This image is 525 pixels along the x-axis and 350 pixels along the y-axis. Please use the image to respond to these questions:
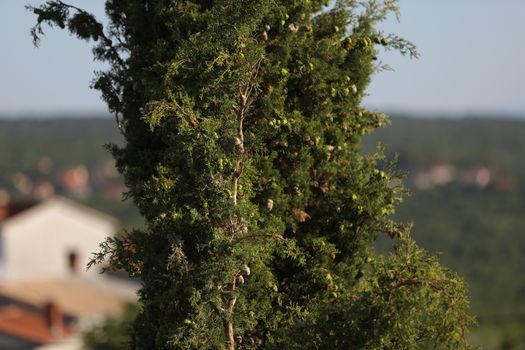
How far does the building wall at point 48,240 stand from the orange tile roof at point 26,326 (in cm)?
1167

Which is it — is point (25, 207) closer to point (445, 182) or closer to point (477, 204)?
point (477, 204)

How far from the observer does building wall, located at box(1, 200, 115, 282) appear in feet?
183

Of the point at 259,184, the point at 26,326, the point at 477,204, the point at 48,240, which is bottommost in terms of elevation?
the point at 259,184

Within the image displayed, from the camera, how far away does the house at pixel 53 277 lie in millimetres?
41219

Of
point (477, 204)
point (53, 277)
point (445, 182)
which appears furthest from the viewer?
point (445, 182)

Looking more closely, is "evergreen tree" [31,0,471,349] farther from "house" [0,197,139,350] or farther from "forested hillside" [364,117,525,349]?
"forested hillside" [364,117,525,349]

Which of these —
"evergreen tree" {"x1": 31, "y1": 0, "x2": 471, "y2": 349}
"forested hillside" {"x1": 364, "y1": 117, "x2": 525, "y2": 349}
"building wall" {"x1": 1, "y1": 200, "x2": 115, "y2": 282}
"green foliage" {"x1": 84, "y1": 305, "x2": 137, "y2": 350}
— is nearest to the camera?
"evergreen tree" {"x1": 31, "y1": 0, "x2": 471, "y2": 349}

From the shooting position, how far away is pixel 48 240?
57.4m

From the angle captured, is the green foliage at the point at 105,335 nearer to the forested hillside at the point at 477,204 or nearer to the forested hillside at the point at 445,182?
the forested hillside at the point at 477,204

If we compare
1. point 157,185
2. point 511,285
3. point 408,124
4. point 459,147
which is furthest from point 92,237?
point 408,124

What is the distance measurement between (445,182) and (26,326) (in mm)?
96405

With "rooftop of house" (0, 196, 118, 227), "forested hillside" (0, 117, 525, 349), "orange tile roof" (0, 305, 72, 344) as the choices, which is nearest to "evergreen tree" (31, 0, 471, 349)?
"orange tile roof" (0, 305, 72, 344)

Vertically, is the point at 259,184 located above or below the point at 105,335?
below

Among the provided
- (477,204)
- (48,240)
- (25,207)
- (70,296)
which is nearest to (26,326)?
(70,296)
